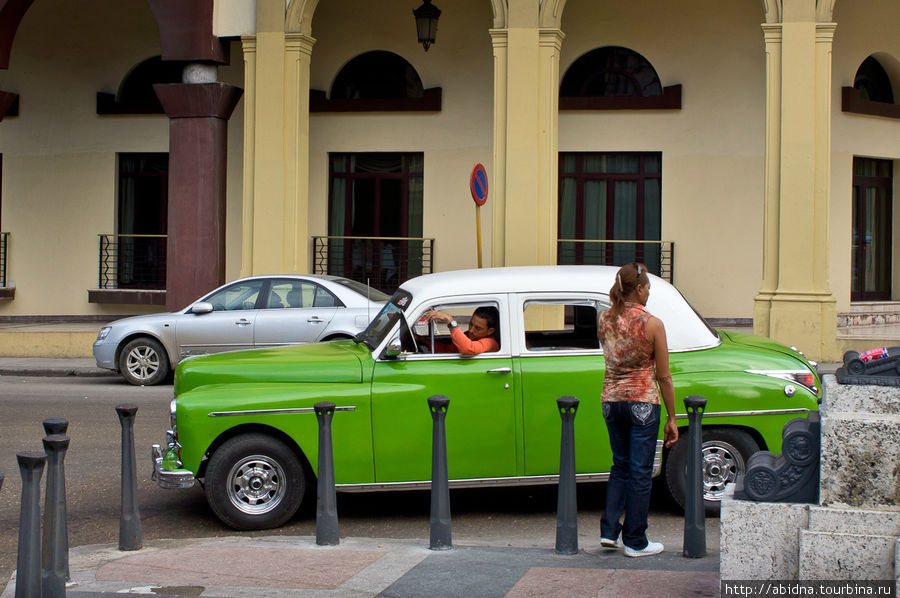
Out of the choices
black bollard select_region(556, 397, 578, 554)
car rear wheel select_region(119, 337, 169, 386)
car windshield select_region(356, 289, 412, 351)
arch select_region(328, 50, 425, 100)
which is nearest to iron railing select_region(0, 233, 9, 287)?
arch select_region(328, 50, 425, 100)

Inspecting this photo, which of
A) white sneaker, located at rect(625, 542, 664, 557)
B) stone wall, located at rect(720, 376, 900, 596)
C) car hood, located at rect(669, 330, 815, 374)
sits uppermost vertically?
car hood, located at rect(669, 330, 815, 374)

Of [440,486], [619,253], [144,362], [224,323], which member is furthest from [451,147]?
[440,486]

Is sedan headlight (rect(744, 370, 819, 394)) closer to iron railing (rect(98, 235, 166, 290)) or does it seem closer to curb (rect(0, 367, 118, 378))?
curb (rect(0, 367, 118, 378))

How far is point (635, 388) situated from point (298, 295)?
8795mm

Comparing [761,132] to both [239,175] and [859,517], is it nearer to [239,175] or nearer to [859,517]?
A: [239,175]

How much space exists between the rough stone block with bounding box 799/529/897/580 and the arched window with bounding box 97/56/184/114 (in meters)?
19.1

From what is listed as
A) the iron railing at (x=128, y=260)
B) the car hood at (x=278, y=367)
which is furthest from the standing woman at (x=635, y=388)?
the iron railing at (x=128, y=260)

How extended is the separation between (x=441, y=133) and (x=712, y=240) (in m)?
5.60

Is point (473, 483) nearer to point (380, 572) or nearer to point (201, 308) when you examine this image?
point (380, 572)

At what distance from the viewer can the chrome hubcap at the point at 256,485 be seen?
6945mm

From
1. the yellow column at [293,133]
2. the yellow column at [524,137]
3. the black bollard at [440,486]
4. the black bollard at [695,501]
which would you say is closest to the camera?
the black bollard at [695,501]

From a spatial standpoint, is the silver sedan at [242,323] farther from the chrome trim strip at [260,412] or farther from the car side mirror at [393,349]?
the chrome trim strip at [260,412]

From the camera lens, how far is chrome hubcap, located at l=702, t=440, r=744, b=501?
23.2 feet

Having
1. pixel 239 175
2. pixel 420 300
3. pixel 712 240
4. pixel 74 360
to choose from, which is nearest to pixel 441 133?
pixel 239 175
